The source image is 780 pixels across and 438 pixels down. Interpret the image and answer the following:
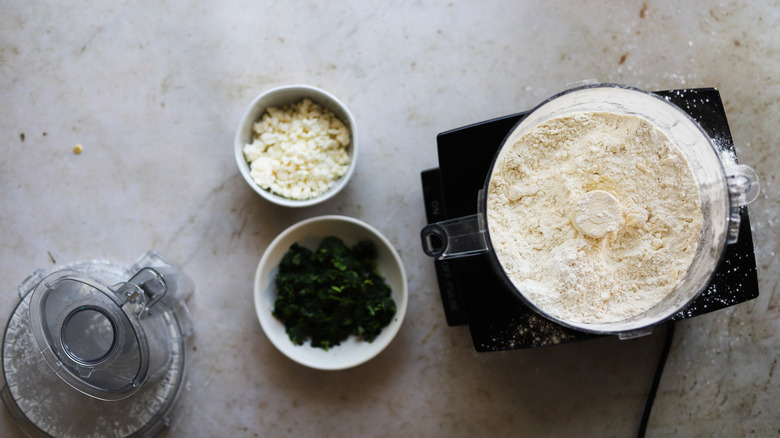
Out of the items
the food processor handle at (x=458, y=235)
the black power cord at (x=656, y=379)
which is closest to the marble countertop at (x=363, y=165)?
the black power cord at (x=656, y=379)

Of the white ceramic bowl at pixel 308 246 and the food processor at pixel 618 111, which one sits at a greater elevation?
the food processor at pixel 618 111

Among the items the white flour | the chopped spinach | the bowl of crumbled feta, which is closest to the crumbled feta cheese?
the bowl of crumbled feta

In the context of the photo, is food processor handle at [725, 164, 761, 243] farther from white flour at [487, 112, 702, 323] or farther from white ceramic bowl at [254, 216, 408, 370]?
white ceramic bowl at [254, 216, 408, 370]

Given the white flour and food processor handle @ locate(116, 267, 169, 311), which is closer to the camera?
the white flour

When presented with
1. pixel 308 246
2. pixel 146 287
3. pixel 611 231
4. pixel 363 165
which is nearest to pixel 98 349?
pixel 146 287

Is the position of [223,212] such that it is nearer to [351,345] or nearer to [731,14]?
[351,345]

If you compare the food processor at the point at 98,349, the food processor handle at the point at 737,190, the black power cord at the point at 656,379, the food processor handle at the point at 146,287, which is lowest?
the black power cord at the point at 656,379

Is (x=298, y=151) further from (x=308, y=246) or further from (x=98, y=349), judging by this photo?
(x=98, y=349)

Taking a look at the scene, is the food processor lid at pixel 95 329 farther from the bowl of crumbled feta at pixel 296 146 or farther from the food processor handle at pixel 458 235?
the food processor handle at pixel 458 235
